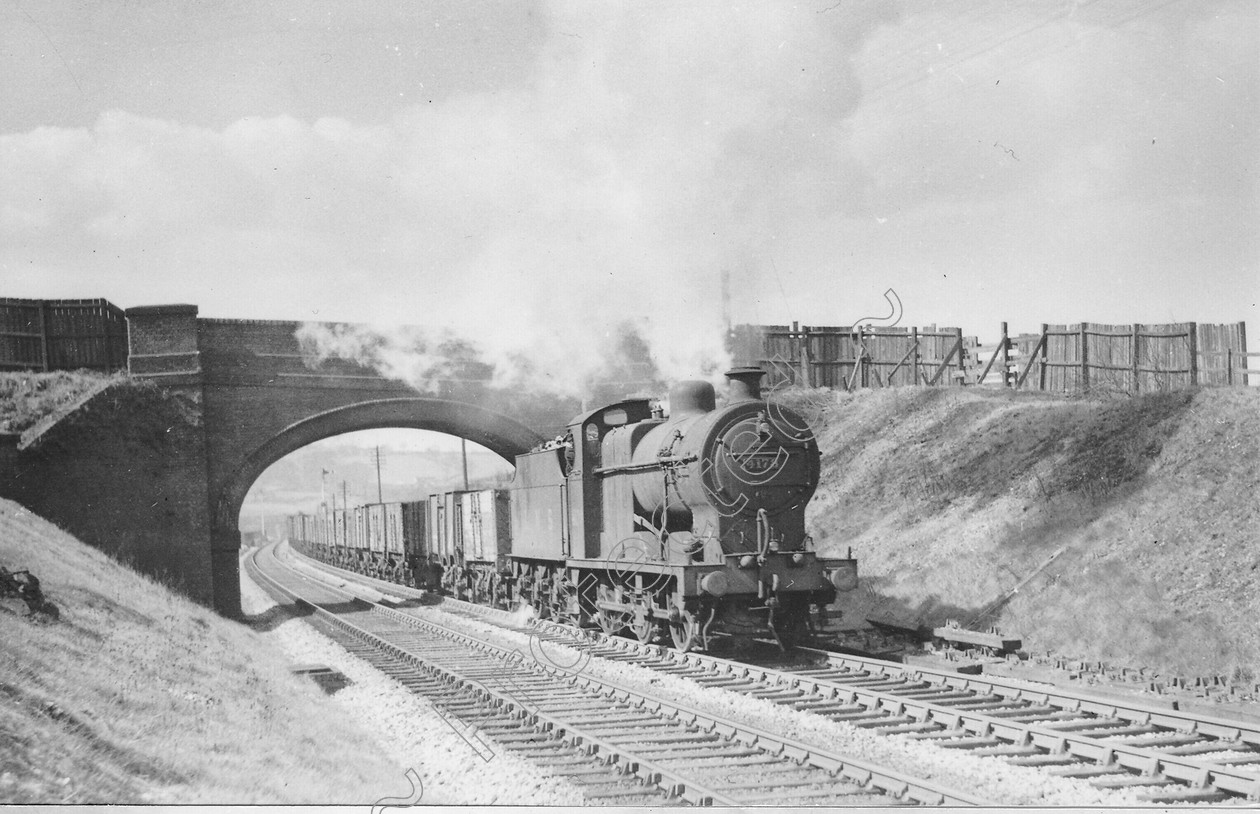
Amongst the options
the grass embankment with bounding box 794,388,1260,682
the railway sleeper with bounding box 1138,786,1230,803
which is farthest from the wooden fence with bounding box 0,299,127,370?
the railway sleeper with bounding box 1138,786,1230,803

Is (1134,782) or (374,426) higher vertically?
(374,426)

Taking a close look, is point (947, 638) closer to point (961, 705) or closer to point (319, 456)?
point (961, 705)

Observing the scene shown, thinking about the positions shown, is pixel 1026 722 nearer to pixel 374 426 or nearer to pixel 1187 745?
pixel 1187 745

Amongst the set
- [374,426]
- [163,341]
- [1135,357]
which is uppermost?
[163,341]

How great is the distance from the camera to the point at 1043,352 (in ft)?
67.7

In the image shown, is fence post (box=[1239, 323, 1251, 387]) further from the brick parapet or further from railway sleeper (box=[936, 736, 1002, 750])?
the brick parapet

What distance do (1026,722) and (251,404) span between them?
19420mm

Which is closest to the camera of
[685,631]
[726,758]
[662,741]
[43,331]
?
[726,758]

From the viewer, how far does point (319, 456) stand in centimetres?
16512

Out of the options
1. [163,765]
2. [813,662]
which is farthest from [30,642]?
[813,662]

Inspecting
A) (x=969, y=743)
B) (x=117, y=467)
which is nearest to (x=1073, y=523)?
(x=969, y=743)

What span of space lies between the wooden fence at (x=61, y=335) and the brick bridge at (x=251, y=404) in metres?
0.99

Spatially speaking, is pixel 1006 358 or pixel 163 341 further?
pixel 163 341

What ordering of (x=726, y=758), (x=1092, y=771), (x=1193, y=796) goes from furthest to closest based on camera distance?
(x=726, y=758), (x=1092, y=771), (x=1193, y=796)
